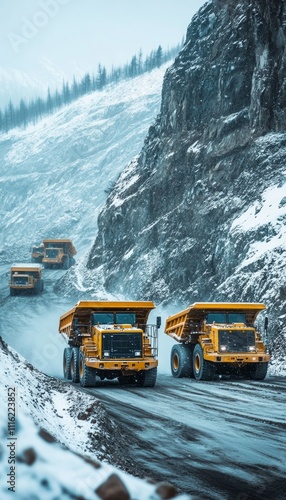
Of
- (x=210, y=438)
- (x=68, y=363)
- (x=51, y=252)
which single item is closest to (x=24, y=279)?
(x=51, y=252)

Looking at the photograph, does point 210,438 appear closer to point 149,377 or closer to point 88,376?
point 149,377

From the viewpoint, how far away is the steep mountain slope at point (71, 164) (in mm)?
94938

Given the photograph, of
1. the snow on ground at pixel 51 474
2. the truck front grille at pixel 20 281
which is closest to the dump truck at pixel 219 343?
the snow on ground at pixel 51 474

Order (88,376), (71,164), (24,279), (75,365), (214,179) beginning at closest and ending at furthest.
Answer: (88,376) < (75,365) < (214,179) < (24,279) < (71,164)

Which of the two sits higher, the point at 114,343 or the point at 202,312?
the point at 202,312

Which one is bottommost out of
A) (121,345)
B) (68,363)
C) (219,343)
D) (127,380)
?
(127,380)

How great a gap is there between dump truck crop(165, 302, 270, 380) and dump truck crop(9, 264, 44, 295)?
27.9 m

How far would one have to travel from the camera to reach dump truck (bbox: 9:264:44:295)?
46.2 metres

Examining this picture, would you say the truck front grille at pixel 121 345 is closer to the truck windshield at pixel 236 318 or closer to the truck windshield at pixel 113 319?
the truck windshield at pixel 113 319

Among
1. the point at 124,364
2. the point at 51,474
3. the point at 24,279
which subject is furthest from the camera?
the point at 24,279

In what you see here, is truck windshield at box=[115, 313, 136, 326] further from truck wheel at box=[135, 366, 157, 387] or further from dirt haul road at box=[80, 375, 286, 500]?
dirt haul road at box=[80, 375, 286, 500]

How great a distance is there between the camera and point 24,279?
46.2 meters

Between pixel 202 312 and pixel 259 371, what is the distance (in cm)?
265

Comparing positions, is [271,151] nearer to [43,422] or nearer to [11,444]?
[43,422]
